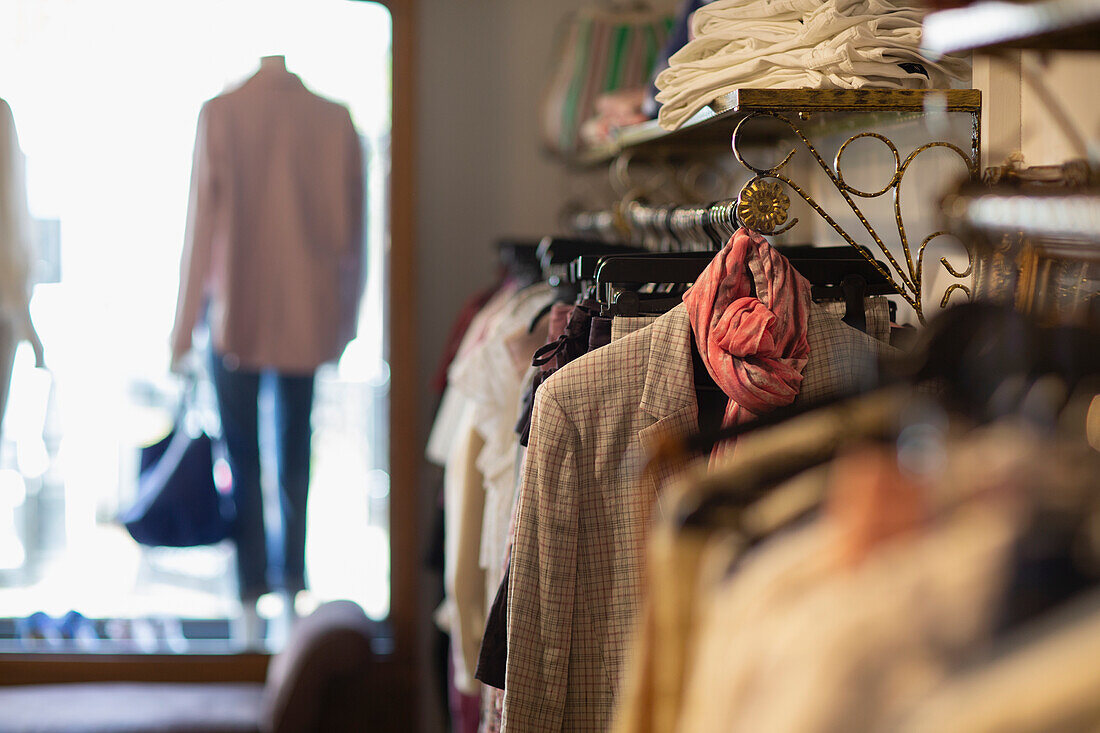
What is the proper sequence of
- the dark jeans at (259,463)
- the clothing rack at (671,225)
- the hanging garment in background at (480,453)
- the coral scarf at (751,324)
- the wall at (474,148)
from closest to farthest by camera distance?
1. the coral scarf at (751,324)
2. the clothing rack at (671,225)
3. the hanging garment in background at (480,453)
4. the dark jeans at (259,463)
5. the wall at (474,148)

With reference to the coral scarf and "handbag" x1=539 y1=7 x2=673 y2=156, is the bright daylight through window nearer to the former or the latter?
"handbag" x1=539 y1=7 x2=673 y2=156

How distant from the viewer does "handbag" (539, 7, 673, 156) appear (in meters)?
2.29

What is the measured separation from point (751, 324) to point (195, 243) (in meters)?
1.62

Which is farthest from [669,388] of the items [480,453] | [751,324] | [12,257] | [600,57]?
[12,257]

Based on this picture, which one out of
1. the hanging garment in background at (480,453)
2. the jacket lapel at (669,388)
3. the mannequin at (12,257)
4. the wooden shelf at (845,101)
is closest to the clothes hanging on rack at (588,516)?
the jacket lapel at (669,388)

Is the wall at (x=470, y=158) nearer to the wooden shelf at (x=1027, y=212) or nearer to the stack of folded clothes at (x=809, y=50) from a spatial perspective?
the stack of folded clothes at (x=809, y=50)

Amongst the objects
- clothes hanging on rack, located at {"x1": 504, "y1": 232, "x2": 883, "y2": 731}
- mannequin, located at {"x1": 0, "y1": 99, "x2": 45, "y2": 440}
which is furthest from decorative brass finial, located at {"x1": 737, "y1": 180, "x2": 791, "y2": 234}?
mannequin, located at {"x1": 0, "y1": 99, "x2": 45, "y2": 440}

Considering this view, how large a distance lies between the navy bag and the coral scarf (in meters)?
1.58

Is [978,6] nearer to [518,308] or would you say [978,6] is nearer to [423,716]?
[518,308]

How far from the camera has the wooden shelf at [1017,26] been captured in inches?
20.1

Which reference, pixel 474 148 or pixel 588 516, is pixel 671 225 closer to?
pixel 588 516

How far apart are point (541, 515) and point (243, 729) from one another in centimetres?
138

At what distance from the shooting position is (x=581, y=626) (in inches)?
42.9

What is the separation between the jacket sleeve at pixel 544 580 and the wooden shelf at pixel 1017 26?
586 millimetres
